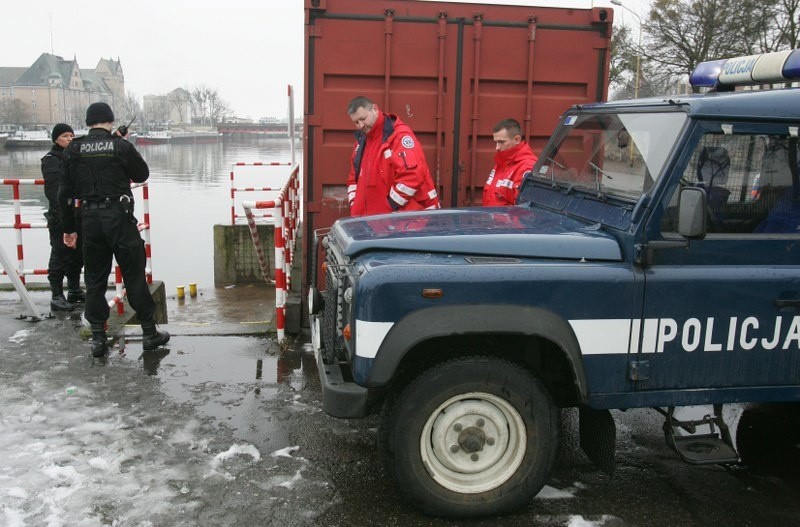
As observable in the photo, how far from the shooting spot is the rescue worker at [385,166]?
567 cm

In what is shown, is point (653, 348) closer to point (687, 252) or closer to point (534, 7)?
point (687, 252)

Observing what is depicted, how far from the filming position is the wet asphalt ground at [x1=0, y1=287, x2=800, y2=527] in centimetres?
357

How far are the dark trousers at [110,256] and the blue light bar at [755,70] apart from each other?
14.8 ft

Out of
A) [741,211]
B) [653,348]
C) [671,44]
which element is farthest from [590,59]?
[671,44]

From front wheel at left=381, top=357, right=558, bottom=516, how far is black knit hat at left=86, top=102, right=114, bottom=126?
375 centimetres

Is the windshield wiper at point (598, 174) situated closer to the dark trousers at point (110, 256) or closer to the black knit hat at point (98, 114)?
the dark trousers at point (110, 256)

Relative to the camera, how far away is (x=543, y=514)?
3609mm

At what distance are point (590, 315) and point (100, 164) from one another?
4125 mm

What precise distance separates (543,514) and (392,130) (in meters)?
3.32

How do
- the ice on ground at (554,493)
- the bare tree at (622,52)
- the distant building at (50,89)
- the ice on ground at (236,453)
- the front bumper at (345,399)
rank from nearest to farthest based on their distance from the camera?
the front bumper at (345,399) < the ice on ground at (554,493) < the ice on ground at (236,453) < the bare tree at (622,52) < the distant building at (50,89)

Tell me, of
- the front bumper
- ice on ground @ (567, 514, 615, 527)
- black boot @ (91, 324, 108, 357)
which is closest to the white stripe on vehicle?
the front bumper

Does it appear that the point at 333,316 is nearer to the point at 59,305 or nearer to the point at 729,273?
the point at 729,273

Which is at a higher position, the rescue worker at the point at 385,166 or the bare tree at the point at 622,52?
the bare tree at the point at 622,52

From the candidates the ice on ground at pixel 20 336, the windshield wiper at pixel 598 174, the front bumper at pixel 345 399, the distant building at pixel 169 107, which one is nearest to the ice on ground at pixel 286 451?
the front bumper at pixel 345 399
